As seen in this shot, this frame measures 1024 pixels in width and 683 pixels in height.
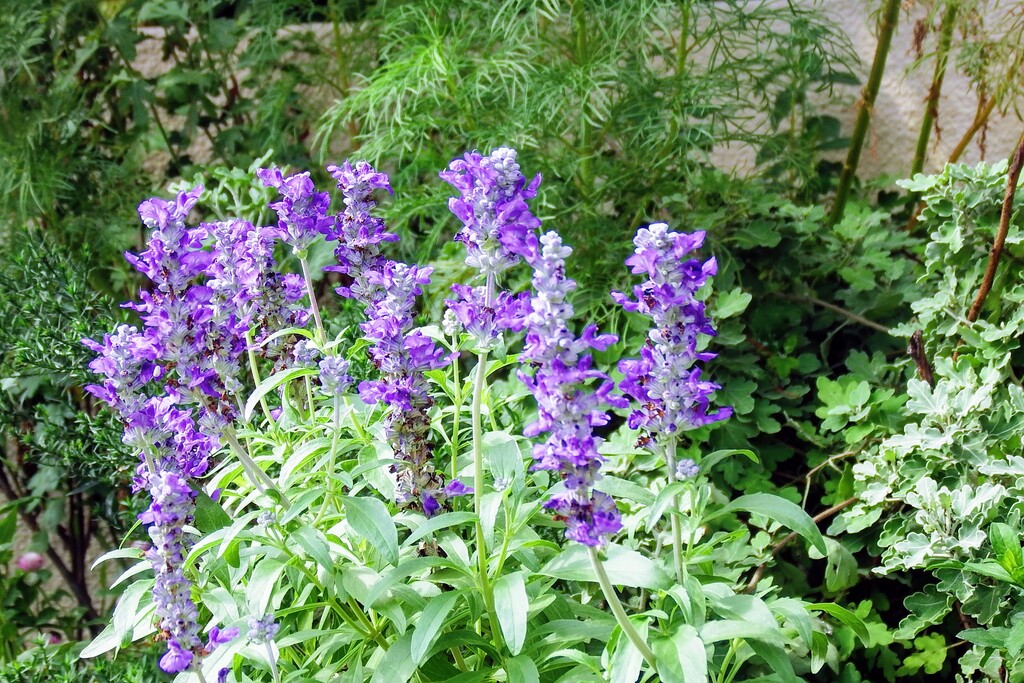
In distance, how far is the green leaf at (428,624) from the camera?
1084mm

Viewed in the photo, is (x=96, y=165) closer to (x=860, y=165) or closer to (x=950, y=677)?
(x=860, y=165)

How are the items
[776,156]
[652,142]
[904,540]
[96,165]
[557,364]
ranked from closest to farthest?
[557,364] → [904,540] → [652,142] → [776,156] → [96,165]

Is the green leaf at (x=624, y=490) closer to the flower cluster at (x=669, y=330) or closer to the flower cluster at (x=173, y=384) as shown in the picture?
the flower cluster at (x=669, y=330)

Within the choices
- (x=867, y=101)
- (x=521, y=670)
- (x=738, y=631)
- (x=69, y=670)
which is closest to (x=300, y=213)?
(x=521, y=670)

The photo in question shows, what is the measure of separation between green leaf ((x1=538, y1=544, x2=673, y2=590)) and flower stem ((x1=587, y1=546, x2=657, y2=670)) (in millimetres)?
26

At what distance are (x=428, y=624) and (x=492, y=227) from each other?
444 millimetres

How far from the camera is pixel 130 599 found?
126cm

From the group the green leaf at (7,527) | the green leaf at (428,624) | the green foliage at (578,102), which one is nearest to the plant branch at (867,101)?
the green foliage at (578,102)

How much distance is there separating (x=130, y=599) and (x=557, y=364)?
67cm

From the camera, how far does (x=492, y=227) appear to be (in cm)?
110

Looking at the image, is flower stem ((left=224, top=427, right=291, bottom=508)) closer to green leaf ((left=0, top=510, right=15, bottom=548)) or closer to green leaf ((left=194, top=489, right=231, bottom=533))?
green leaf ((left=194, top=489, right=231, bottom=533))

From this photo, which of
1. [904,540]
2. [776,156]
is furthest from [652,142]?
[904,540]

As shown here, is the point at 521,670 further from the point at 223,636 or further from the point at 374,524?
the point at 223,636

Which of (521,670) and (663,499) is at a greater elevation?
(663,499)
